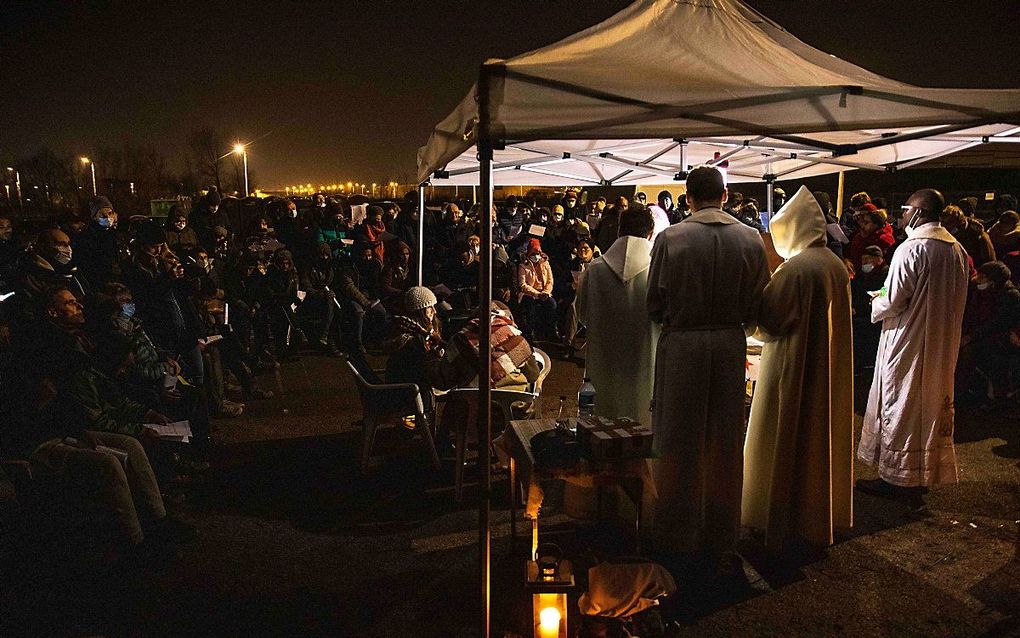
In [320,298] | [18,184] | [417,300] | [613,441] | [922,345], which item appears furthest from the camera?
[18,184]

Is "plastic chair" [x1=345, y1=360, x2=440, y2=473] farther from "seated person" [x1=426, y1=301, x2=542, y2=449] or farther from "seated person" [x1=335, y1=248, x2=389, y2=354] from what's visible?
"seated person" [x1=335, y1=248, x2=389, y2=354]

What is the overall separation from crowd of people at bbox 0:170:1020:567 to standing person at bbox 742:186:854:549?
164 mm

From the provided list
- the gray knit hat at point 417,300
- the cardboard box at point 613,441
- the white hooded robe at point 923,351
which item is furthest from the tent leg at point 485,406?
the white hooded robe at point 923,351

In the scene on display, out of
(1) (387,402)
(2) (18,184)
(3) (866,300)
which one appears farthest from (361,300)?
(2) (18,184)

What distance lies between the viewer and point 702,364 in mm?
3760

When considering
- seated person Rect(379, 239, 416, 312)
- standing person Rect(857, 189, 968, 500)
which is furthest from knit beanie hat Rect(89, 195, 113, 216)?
standing person Rect(857, 189, 968, 500)

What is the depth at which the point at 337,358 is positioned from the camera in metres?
9.79

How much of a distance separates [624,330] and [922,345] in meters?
2.13

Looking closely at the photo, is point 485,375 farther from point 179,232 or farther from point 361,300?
point 179,232

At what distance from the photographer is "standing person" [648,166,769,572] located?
3697 mm

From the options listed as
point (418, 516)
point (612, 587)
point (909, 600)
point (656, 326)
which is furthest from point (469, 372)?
point (909, 600)

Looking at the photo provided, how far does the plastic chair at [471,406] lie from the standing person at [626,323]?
0.73 metres

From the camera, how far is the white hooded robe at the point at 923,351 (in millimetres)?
4586

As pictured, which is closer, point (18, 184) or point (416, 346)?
point (416, 346)
